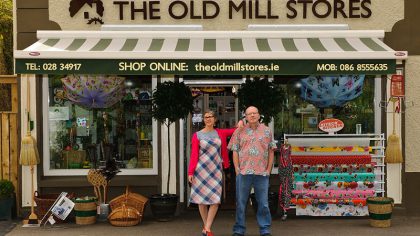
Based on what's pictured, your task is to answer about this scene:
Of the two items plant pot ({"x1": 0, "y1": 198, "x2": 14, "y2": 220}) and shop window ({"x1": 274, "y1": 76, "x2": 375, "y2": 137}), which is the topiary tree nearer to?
shop window ({"x1": 274, "y1": 76, "x2": 375, "y2": 137})

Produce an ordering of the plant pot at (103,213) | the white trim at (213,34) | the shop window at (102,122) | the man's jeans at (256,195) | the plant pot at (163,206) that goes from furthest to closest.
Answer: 1. the shop window at (102,122)
2. the plant pot at (103,213)
3. the plant pot at (163,206)
4. the white trim at (213,34)
5. the man's jeans at (256,195)

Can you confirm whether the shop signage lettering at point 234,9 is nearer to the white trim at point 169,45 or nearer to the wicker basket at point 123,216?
the white trim at point 169,45

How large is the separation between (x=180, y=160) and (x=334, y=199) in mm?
2787

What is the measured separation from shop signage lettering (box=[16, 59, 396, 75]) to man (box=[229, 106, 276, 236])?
71 centimetres

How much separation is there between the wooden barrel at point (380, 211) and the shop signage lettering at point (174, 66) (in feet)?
7.28

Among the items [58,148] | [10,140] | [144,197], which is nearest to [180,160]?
[144,197]

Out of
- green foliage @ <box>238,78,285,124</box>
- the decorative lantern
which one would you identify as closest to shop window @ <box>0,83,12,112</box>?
green foliage @ <box>238,78,285,124</box>

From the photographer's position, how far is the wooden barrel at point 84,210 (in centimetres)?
923

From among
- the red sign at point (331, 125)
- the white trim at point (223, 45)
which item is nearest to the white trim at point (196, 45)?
the white trim at point (223, 45)

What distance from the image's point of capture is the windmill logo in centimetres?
1020

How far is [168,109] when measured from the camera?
927cm

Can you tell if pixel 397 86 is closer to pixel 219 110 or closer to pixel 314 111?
pixel 314 111

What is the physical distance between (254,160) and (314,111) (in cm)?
308

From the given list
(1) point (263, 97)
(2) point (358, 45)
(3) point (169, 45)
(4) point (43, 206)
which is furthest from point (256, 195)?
(4) point (43, 206)
